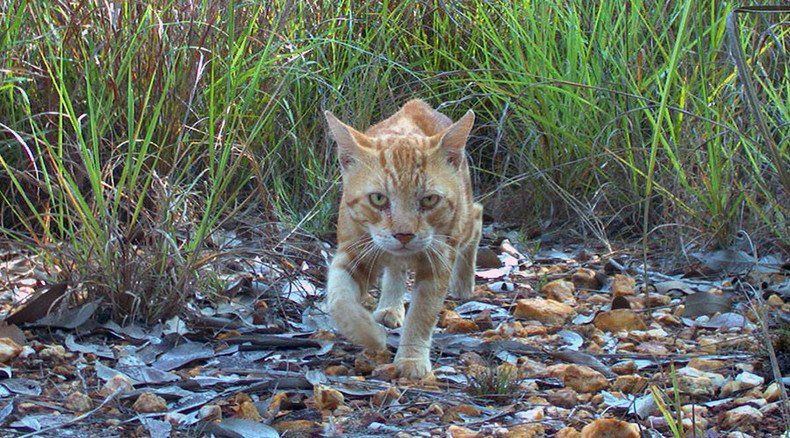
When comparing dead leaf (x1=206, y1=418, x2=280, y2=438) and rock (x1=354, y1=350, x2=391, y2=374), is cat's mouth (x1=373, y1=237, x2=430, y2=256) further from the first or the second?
dead leaf (x1=206, y1=418, x2=280, y2=438)

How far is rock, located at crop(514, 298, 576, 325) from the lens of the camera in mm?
4328

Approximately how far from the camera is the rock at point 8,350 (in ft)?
11.3

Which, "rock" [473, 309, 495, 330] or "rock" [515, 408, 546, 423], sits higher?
"rock" [515, 408, 546, 423]

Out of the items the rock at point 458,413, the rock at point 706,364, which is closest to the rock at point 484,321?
the rock at point 706,364

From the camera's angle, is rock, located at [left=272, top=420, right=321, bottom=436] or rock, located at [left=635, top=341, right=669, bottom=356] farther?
rock, located at [left=635, top=341, right=669, bottom=356]

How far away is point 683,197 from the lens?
495cm

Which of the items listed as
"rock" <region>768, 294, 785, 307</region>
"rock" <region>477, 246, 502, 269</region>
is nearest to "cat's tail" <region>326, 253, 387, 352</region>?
"rock" <region>768, 294, 785, 307</region>

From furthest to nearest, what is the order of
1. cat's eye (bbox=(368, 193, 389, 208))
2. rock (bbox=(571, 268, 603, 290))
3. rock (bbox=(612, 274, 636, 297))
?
rock (bbox=(571, 268, 603, 290)), rock (bbox=(612, 274, 636, 297)), cat's eye (bbox=(368, 193, 389, 208))

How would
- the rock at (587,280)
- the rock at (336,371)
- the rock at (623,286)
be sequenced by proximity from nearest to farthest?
the rock at (336,371)
the rock at (623,286)
the rock at (587,280)

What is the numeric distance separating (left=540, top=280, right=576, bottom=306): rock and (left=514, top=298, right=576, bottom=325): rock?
208mm

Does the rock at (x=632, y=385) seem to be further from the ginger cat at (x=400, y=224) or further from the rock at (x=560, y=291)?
the rock at (x=560, y=291)

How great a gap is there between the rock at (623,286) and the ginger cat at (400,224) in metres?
0.75

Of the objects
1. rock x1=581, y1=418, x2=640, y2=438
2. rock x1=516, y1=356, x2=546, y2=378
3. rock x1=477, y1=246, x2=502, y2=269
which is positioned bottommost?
rock x1=477, y1=246, x2=502, y2=269

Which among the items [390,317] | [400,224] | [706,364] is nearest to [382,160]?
[400,224]
